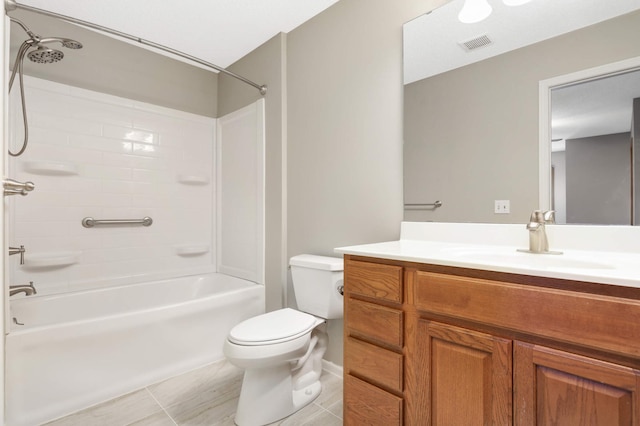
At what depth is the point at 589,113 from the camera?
4.13ft

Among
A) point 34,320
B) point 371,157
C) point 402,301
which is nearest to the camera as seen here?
point 402,301

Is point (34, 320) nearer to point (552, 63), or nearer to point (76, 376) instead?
point (76, 376)

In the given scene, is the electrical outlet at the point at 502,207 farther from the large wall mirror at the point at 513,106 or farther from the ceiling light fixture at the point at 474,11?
the ceiling light fixture at the point at 474,11

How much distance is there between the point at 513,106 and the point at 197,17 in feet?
6.56

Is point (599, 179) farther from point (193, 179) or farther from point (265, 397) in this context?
point (193, 179)

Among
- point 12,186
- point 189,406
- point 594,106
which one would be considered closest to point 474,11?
point 594,106

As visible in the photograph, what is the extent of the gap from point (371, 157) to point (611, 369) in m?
1.34

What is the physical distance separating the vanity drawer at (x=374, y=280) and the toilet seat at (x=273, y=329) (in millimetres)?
440

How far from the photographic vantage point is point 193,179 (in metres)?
2.80

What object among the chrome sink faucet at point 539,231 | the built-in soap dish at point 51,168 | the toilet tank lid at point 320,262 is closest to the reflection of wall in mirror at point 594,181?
the chrome sink faucet at point 539,231

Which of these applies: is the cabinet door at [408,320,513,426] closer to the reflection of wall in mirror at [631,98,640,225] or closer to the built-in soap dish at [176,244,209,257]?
the reflection of wall in mirror at [631,98,640,225]

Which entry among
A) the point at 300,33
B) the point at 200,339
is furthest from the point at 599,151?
the point at 200,339

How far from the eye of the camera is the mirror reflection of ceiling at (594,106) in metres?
1.19

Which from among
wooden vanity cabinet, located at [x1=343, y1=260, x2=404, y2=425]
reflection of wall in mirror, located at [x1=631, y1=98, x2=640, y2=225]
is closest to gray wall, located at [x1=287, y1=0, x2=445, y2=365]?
wooden vanity cabinet, located at [x1=343, y1=260, x2=404, y2=425]
